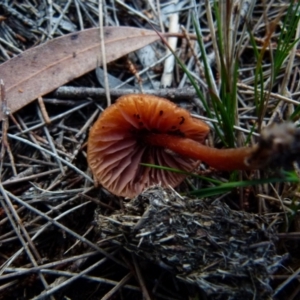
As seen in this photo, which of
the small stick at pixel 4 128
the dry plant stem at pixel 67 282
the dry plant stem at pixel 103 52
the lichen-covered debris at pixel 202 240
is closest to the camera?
the lichen-covered debris at pixel 202 240

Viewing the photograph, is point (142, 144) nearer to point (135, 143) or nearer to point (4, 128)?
point (135, 143)

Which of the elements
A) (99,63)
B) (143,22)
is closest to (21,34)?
(99,63)

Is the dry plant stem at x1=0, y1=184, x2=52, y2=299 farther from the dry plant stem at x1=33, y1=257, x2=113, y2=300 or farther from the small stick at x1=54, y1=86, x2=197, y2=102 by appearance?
the small stick at x1=54, y1=86, x2=197, y2=102

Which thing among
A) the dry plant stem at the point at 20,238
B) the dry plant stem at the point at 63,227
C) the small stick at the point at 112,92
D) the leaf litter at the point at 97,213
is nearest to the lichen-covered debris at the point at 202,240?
the leaf litter at the point at 97,213

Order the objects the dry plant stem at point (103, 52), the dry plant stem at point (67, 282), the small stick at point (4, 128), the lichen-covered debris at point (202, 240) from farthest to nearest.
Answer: the dry plant stem at point (103, 52) < the small stick at point (4, 128) < the dry plant stem at point (67, 282) < the lichen-covered debris at point (202, 240)

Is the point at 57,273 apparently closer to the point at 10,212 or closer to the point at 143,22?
the point at 10,212

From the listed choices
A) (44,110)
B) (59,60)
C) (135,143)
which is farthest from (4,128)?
(135,143)

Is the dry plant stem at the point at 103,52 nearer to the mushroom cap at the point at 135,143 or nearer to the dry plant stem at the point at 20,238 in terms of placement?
the mushroom cap at the point at 135,143
